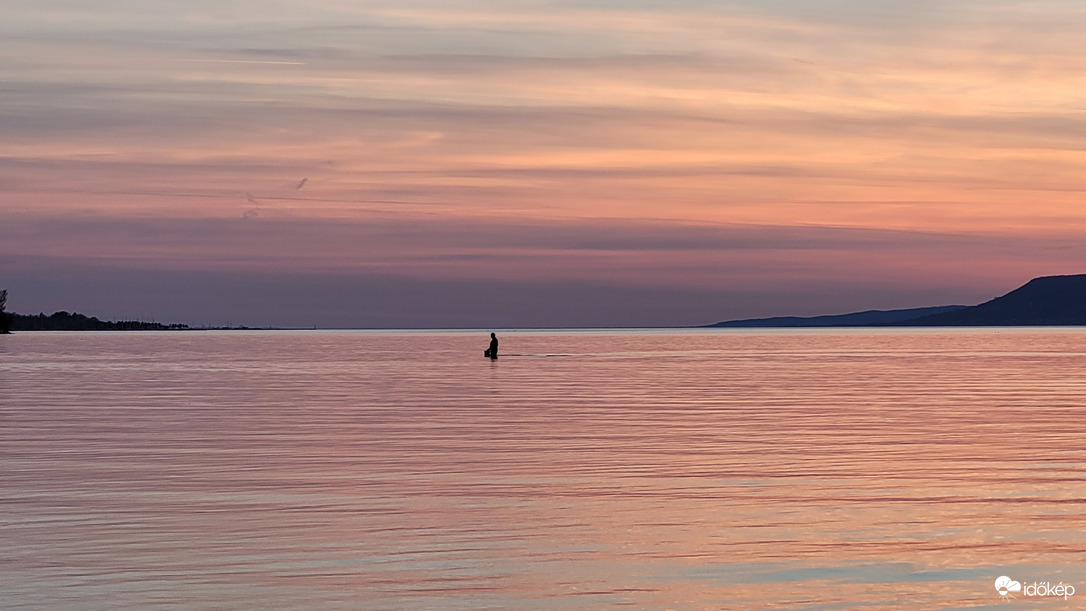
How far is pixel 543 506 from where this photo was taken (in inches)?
833

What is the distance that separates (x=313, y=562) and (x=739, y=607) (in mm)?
5281

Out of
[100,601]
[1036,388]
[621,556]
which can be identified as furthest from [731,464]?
[1036,388]

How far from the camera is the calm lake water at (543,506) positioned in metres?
15.2

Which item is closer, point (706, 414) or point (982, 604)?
point (982, 604)

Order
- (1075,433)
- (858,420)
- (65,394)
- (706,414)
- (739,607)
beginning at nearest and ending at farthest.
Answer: (739,607) → (1075,433) → (858,420) → (706,414) → (65,394)

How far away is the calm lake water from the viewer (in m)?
→ 15.2

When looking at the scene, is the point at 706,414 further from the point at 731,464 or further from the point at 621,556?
the point at 621,556

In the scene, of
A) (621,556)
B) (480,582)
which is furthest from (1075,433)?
(480,582)

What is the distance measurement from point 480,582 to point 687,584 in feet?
7.52

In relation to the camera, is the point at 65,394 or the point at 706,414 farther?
the point at 65,394

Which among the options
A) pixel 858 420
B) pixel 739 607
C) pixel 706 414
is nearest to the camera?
pixel 739 607

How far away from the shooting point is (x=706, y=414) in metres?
40.9

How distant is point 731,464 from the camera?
88.0ft

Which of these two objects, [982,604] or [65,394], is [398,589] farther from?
[65,394]
